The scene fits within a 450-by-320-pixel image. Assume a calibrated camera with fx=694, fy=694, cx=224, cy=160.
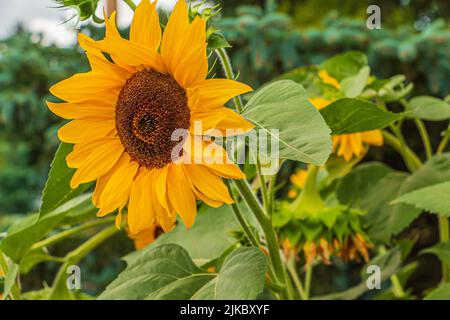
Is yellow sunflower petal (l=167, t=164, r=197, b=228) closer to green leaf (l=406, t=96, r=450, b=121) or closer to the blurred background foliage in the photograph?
Result: green leaf (l=406, t=96, r=450, b=121)

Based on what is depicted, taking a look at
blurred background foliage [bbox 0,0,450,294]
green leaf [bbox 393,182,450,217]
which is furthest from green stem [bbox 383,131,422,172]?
blurred background foliage [bbox 0,0,450,294]

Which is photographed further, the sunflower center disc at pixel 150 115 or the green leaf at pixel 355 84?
the green leaf at pixel 355 84

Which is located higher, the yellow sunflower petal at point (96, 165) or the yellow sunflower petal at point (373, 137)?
the yellow sunflower petal at point (96, 165)

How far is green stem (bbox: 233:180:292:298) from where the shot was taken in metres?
0.31

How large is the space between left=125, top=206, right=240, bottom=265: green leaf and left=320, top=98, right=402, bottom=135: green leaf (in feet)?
0.32

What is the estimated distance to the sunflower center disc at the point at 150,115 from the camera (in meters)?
0.29

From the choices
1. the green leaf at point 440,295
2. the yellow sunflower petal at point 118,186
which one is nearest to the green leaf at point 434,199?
the green leaf at point 440,295

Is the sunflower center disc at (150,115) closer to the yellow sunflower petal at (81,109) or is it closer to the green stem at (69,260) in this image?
the yellow sunflower petal at (81,109)

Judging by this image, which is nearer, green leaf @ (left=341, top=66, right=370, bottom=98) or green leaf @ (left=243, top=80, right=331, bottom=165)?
green leaf @ (left=243, top=80, right=331, bottom=165)

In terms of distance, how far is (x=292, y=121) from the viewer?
10.6 inches

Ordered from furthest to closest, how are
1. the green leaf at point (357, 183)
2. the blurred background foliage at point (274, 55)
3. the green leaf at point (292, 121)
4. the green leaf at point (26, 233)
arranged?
the blurred background foliage at point (274, 55), the green leaf at point (357, 183), the green leaf at point (26, 233), the green leaf at point (292, 121)

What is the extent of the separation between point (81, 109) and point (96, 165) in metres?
0.02

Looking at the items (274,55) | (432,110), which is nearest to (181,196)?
(432,110)
